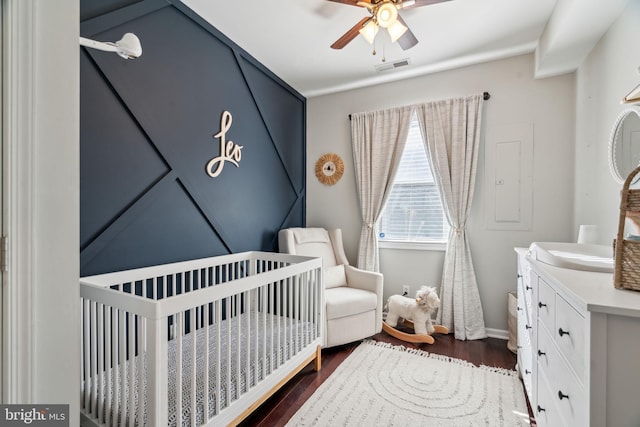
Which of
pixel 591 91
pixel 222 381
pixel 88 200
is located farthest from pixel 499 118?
pixel 88 200

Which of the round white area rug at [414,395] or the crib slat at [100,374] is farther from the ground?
the crib slat at [100,374]

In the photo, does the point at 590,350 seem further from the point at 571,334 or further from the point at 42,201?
the point at 42,201

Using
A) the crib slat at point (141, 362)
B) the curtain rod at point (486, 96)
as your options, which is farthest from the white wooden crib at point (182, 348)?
the curtain rod at point (486, 96)

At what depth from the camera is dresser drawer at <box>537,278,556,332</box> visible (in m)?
1.11

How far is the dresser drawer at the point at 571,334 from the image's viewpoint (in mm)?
838

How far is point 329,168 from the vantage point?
3484mm

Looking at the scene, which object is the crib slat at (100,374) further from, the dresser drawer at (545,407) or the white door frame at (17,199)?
the dresser drawer at (545,407)

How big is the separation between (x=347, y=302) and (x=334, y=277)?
474 millimetres

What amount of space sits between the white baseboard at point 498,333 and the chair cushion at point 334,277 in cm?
142

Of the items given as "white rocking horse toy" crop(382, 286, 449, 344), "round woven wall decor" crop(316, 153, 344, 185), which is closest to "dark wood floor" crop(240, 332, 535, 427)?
"white rocking horse toy" crop(382, 286, 449, 344)

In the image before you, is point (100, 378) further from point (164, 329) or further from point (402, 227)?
point (402, 227)

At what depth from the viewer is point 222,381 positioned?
1.43 meters

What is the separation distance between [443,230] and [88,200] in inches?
113

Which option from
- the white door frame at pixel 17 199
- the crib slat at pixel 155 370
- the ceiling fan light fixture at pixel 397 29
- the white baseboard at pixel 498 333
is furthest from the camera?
the white baseboard at pixel 498 333
